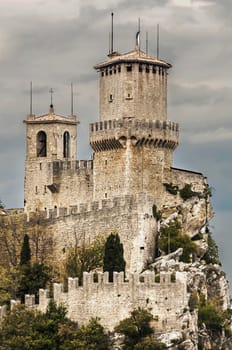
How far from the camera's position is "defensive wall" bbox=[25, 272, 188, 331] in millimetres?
111688

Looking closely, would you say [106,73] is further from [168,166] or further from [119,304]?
[119,304]

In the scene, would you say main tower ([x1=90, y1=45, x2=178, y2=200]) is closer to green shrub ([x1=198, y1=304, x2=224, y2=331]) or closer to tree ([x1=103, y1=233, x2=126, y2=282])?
tree ([x1=103, y1=233, x2=126, y2=282])

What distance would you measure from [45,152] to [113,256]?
62.3 ft

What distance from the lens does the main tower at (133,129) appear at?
127562 mm

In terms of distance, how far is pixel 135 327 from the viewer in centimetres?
11150

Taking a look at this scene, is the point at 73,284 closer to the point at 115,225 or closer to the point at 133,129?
the point at 115,225

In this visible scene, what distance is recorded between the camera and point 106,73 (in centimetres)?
12975

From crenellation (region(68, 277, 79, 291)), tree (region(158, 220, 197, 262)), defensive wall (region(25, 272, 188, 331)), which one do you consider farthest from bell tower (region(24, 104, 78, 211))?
defensive wall (region(25, 272, 188, 331))

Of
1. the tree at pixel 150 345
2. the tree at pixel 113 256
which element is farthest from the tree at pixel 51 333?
the tree at pixel 113 256

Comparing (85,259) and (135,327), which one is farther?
(85,259)

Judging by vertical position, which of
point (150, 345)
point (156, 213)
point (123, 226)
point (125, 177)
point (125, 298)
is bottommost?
point (150, 345)

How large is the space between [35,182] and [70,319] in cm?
2339

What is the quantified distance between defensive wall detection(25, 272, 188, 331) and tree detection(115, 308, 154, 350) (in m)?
0.42

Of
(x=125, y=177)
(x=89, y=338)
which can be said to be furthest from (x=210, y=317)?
(x=125, y=177)
